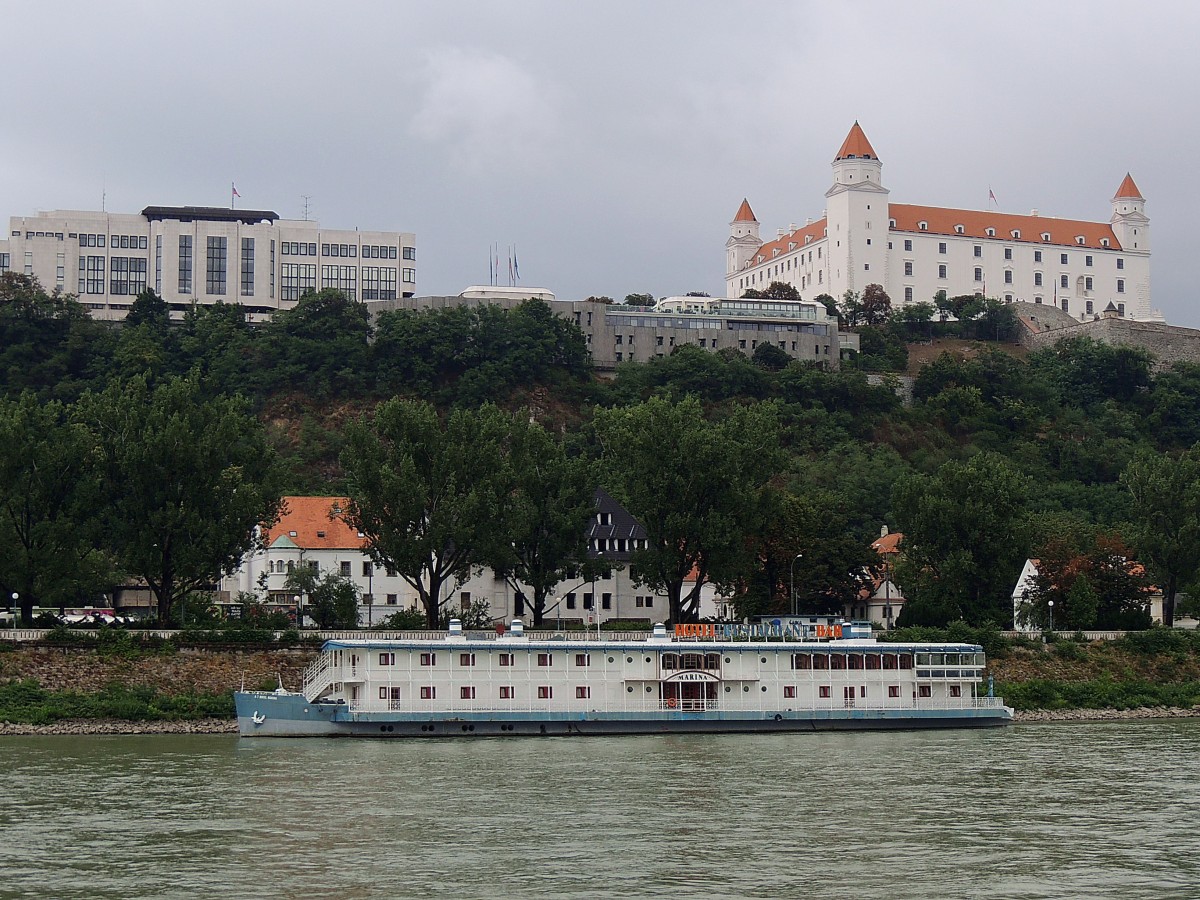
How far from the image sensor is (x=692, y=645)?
194 ft

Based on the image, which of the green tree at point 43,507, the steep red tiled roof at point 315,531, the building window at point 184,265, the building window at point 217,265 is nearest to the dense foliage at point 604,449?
the green tree at point 43,507

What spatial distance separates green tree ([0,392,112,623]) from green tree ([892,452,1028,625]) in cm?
3631

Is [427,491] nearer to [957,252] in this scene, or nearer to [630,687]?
[630,687]

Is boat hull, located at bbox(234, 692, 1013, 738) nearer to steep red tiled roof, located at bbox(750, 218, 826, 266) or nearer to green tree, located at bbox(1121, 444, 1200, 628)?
green tree, located at bbox(1121, 444, 1200, 628)

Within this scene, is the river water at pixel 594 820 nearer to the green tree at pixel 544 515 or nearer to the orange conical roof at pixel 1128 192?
the green tree at pixel 544 515

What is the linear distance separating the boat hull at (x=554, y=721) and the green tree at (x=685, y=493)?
1235 cm

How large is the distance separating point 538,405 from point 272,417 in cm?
2002

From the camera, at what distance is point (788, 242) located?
172 meters

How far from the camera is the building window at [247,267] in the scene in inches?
5674

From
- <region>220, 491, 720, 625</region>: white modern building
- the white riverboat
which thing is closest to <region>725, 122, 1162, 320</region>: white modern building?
<region>220, 491, 720, 625</region>: white modern building

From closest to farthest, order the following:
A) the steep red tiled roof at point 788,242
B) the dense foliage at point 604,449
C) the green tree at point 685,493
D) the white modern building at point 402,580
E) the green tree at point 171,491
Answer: the green tree at point 171,491
the dense foliage at point 604,449
the green tree at point 685,493
the white modern building at point 402,580
the steep red tiled roof at point 788,242

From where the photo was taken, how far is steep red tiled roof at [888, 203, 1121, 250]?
162 m

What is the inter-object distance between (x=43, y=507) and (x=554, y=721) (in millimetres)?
22106

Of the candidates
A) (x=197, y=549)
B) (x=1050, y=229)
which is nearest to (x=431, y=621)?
(x=197, y=549)
